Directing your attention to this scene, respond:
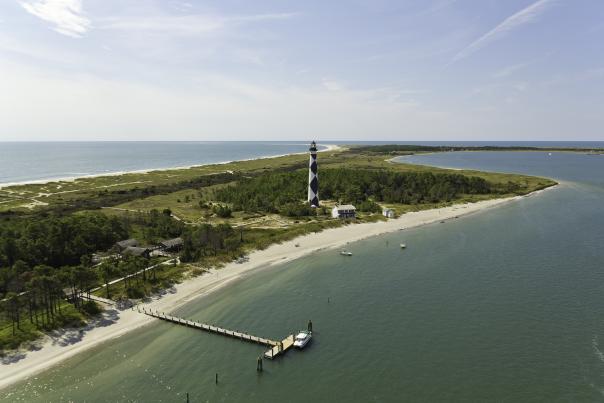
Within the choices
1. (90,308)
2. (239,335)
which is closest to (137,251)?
(90,308)

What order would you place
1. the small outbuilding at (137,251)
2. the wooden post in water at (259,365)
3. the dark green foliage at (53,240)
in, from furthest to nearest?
the small outbuilding at (137,251) → the dark green foliage at (53,240) → the wooden post in water at (259,365)

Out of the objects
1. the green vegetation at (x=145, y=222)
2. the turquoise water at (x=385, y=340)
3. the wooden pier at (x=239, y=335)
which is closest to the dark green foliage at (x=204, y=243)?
the green vegetation at (x=145, y=222)

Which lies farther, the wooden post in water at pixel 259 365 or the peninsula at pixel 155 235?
the peninsula at pixel 155 235

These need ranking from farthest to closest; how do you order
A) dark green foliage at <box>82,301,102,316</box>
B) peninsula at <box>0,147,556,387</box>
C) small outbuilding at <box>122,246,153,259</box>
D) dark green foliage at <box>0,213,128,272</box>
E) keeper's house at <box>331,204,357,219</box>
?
keeper's house at <box>331,204,357,219</box> < small outbuilding at <box>122,246,153,259</box> < dark green foliage at <box>0,213,128,272</box> < dark green foliage at <box>82,301,102,316</box> < peninsula at <box>0,147,556,387</box>

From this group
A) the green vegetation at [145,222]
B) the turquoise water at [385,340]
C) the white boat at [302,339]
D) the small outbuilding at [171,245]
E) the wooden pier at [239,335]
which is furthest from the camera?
the small outbuilding at [171,245]

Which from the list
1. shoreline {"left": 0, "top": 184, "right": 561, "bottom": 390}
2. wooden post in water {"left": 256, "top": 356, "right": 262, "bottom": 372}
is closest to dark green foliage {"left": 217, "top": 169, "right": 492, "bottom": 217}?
shoreline {"left": 0, "top": 184, "right": 561, "bottom": 390}

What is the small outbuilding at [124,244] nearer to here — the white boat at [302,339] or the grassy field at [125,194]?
the grassy field at [125,194]

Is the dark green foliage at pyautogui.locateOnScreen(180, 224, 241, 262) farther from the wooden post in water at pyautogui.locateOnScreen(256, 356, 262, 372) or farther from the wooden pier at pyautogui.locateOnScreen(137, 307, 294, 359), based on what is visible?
the wooden post in water at pyautogui.locateOnScreen(256, 356, 262, 372)
